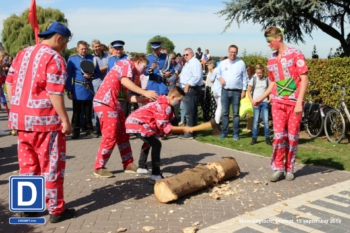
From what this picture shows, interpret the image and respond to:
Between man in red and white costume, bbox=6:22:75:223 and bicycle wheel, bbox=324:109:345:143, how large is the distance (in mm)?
7312

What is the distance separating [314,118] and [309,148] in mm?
1399

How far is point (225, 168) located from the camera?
20.5 feet

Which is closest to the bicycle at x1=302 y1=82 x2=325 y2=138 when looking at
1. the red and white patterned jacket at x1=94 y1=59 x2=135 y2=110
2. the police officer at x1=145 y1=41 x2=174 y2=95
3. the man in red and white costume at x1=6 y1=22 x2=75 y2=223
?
the police officer at x1=145 y1=41 x2=174 y2=95

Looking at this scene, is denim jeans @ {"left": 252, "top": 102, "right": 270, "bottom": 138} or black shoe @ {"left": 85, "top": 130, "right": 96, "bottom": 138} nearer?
denim jeans @ {"left": 252, "top": 102, "right": 270, "bottom": 138}

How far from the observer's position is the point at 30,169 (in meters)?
4.45

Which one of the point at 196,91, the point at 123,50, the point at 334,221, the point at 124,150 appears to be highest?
the point at 123,50

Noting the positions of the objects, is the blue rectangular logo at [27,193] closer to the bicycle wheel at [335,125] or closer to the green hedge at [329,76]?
the bicycle wheel at [335,125]

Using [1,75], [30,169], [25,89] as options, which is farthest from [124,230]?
[1,75]

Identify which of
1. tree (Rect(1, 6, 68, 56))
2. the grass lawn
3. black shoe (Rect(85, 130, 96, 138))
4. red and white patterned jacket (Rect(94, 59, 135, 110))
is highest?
tree (Rect(1, 6, 68, 56))

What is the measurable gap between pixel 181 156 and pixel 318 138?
4.20 metres

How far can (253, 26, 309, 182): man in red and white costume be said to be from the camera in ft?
19.9

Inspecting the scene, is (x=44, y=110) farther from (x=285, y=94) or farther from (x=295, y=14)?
(x=295, y=14)

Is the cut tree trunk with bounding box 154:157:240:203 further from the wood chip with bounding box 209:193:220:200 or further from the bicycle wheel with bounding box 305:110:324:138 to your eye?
the bicycle wheel with bounding box 305:110:324:138

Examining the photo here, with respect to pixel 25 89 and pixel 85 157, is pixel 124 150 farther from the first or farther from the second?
pixel 25 89
